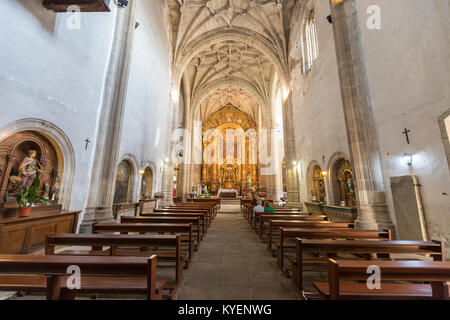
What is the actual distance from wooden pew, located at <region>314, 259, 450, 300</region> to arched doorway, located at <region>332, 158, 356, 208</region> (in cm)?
549

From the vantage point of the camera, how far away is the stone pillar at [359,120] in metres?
5.31

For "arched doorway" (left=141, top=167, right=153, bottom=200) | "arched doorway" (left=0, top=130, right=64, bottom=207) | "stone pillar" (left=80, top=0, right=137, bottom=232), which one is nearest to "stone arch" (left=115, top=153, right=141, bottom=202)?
A: "arched doorway" (left=141, top=167, right=153, bottom=200)

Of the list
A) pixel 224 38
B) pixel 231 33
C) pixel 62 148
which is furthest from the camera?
pixel 224 38

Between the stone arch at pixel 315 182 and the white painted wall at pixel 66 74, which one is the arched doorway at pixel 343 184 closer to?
the stone arch at pixel 315 182

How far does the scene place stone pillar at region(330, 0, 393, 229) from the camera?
17.4 ft

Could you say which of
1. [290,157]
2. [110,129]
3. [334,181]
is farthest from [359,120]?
[110,129]

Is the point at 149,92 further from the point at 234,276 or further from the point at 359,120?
the point at 234,276

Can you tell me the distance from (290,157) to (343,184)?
4.71 metres

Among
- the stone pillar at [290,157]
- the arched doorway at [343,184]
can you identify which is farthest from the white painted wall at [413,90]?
the stone pillar at [290,157]

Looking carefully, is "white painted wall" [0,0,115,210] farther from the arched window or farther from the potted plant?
the arched window

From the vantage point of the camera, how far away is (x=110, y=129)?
5770 millimetres

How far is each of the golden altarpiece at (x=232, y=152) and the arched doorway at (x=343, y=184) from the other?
17121 mm

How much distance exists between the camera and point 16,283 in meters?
1.82

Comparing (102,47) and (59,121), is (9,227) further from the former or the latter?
(102,47)
